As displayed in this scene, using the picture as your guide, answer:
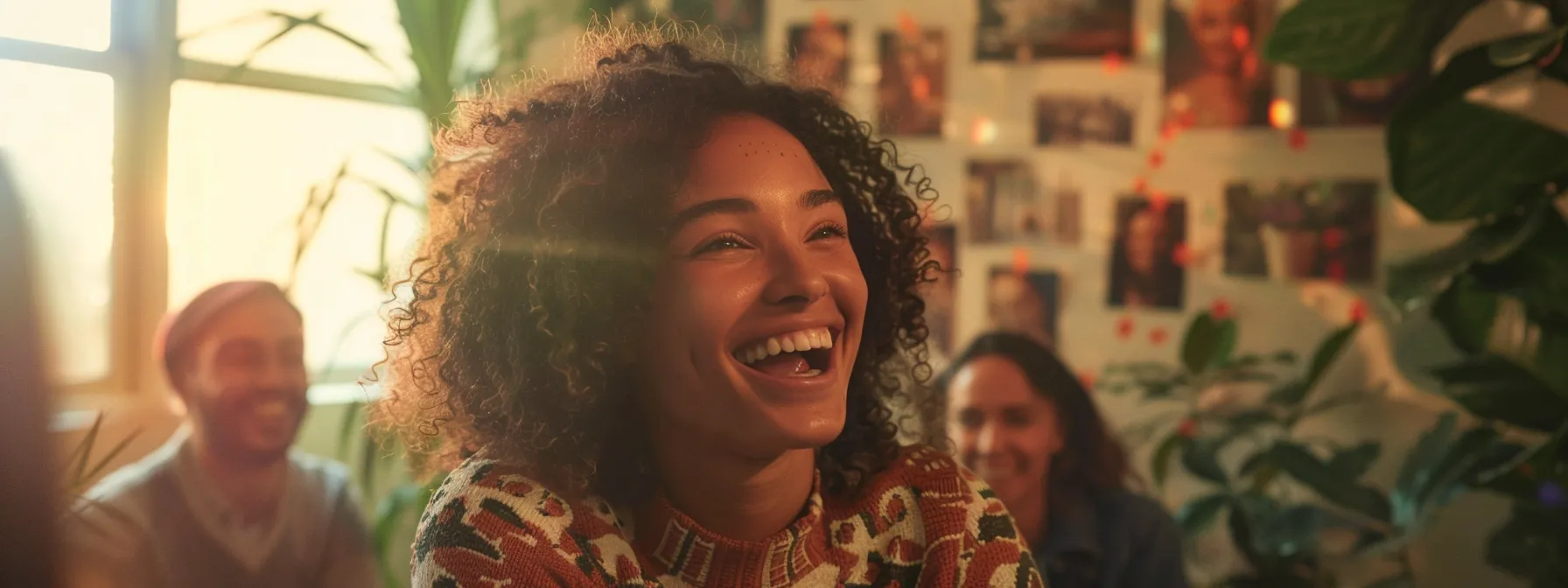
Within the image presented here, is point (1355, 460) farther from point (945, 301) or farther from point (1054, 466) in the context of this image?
point (945, 301)

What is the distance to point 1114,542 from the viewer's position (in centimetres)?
161

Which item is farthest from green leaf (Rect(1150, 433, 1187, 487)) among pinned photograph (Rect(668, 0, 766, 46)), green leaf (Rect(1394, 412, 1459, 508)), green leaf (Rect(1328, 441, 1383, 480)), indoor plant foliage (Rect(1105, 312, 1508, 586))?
pinned photograph (Rect(668, 0, 766, 46))

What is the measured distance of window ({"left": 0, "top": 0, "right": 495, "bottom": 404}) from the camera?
3.16 ft

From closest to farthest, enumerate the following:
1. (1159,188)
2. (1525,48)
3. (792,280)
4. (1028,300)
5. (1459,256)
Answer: (792,280)
(1525,48)
(1459,256)
(1159,188)
(1028,300)

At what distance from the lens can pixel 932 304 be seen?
2.68 meters

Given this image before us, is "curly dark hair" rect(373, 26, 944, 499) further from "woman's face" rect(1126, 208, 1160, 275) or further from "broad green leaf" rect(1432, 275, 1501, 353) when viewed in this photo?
"woman's face" rect(1126, 208, 1160, 275)

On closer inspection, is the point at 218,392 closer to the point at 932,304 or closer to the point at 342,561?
the point at 342,561

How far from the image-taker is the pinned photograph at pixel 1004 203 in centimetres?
262

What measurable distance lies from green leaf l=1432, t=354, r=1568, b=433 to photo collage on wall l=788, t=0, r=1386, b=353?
2.48 ft

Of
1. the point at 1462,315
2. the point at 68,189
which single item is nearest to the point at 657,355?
the point at 68,189

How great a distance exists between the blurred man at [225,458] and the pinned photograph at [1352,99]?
2094mm

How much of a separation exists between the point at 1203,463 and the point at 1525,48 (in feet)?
3.30

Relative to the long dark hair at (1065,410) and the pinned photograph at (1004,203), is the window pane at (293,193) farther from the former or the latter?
the pinned photograph at (1004,203)

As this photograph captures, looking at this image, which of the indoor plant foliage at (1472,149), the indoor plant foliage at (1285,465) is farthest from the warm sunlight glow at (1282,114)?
the indoor plant foliage at (1472,149)
